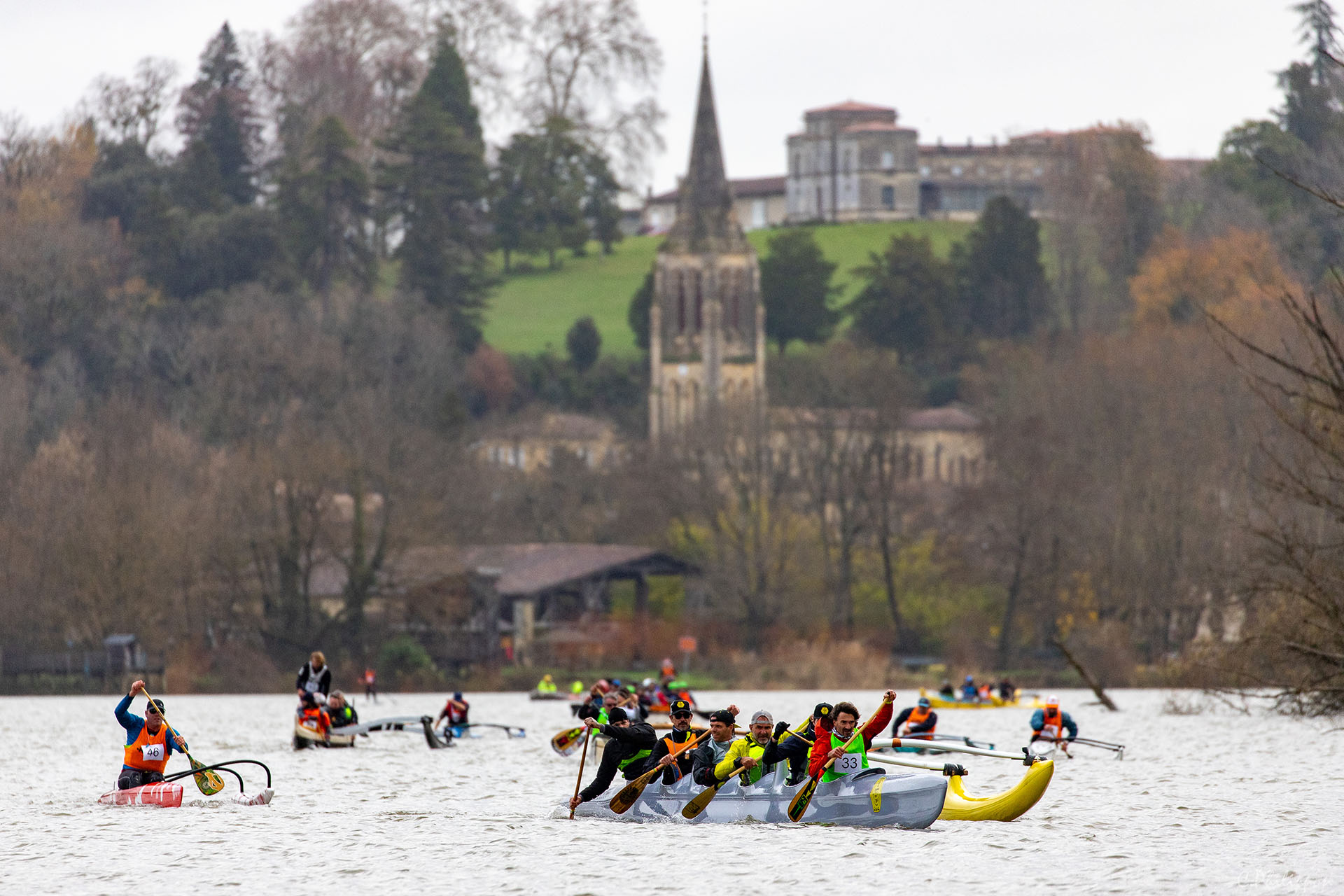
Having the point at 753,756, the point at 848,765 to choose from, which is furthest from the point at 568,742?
the point at 848,765

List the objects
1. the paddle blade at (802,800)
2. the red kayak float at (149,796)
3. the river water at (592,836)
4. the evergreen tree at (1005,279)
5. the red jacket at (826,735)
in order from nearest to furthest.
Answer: the river water at (592,836)
the red jacket at (826,735)
the paddle blade at (802,800)
the red kayak float at (149,796)
the evergreen tree at (1005,279)

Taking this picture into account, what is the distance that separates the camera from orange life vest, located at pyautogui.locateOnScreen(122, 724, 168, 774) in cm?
2858

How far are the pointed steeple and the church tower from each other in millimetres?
42

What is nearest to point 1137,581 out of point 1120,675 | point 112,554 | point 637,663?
point 1120,675

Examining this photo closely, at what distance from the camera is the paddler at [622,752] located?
2730 centimetres

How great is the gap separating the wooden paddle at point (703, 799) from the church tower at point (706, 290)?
106m

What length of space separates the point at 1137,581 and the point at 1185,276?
45.4 meters

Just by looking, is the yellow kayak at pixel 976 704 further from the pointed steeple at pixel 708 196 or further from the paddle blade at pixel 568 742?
the pointed steeple at pixel 708 196

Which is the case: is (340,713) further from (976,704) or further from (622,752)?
(976,704)

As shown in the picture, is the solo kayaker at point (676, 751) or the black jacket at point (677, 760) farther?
the black jacket at point (677, 760)

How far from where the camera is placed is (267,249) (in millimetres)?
126875

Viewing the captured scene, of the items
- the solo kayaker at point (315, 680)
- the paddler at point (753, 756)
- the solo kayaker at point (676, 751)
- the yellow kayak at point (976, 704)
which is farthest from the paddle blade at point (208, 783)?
the yellow kayak at point (976, 704)

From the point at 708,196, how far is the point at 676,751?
367 ft

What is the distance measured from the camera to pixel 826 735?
25906 millimetres
